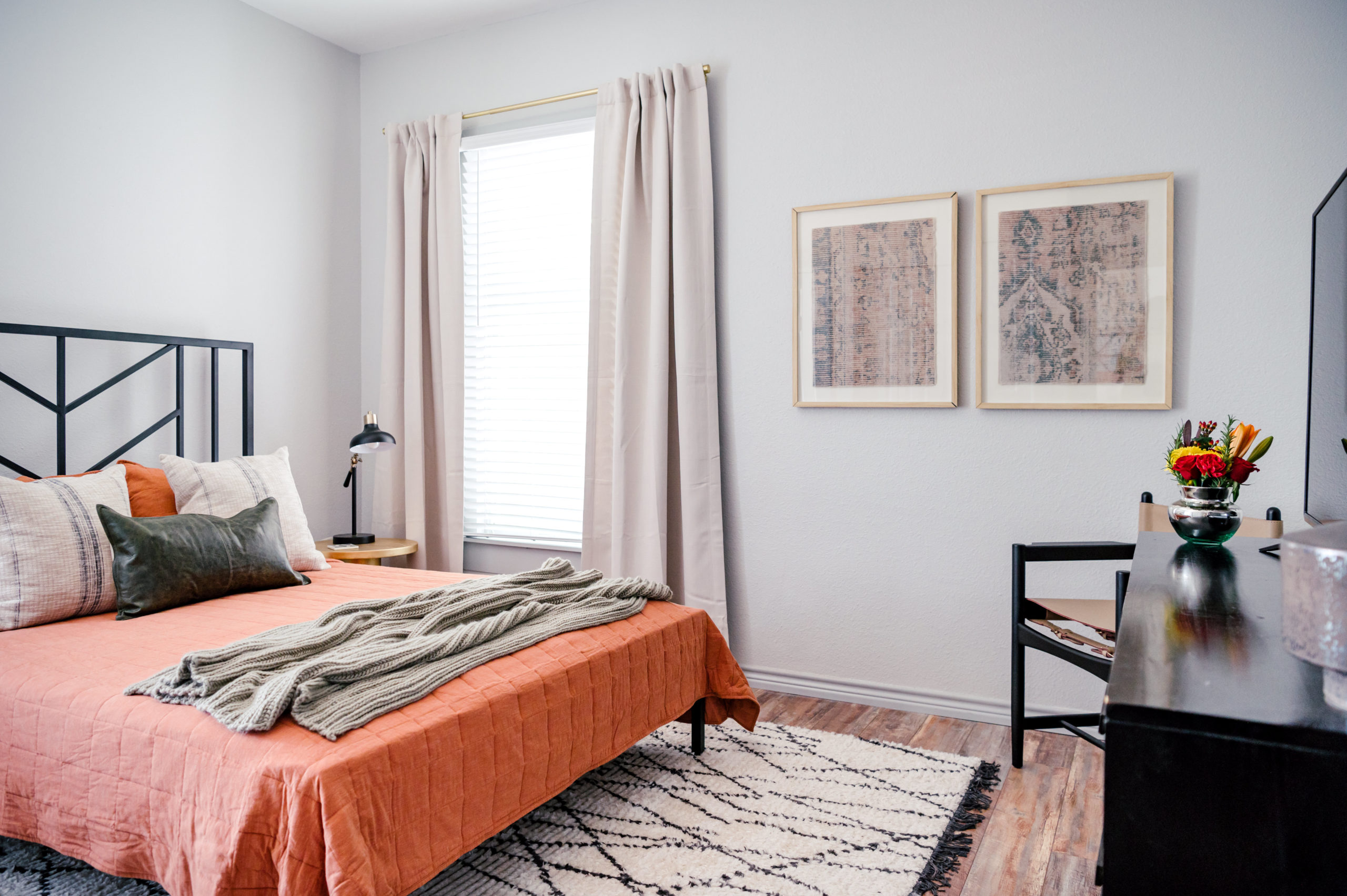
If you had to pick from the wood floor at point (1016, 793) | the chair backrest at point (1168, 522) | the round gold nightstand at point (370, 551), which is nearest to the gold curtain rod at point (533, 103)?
the round gold nightstand at point (370, 551)

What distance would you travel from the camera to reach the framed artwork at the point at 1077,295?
269cm

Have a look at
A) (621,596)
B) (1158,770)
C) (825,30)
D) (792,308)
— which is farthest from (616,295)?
(1158,770)

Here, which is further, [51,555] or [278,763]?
[51,555]

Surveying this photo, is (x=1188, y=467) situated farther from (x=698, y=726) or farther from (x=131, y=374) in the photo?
(x=131, y=374)

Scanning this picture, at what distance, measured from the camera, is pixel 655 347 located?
10.9ft

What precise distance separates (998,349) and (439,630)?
6.55ft

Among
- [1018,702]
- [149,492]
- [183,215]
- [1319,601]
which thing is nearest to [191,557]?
[149,492]

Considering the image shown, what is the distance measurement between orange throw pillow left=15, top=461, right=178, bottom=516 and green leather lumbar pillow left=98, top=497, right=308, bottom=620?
45 mm

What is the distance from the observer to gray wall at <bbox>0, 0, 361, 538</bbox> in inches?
112

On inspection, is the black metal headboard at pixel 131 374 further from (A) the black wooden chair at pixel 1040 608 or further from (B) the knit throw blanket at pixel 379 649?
(A) the black wooden chair at pixel 1040 608

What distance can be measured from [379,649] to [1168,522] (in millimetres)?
2137

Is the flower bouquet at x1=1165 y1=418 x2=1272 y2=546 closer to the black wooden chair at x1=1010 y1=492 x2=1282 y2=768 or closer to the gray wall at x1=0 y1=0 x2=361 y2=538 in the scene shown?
the black wooden chair at x1=1010 y1=492 x2=1282 y2=768

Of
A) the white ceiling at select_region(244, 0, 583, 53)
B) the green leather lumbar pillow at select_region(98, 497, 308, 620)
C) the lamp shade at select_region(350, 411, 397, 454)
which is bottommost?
the green leather lumbar pillow at select_region(98, 497, 308, 620)

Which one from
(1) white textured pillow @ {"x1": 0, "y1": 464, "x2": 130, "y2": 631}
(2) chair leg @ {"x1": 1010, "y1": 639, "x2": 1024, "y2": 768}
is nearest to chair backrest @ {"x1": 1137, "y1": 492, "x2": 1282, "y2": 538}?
(2) chair leg @ {"x1": 1010, "y1": 639, "x2": 1024, "y2": 768}
